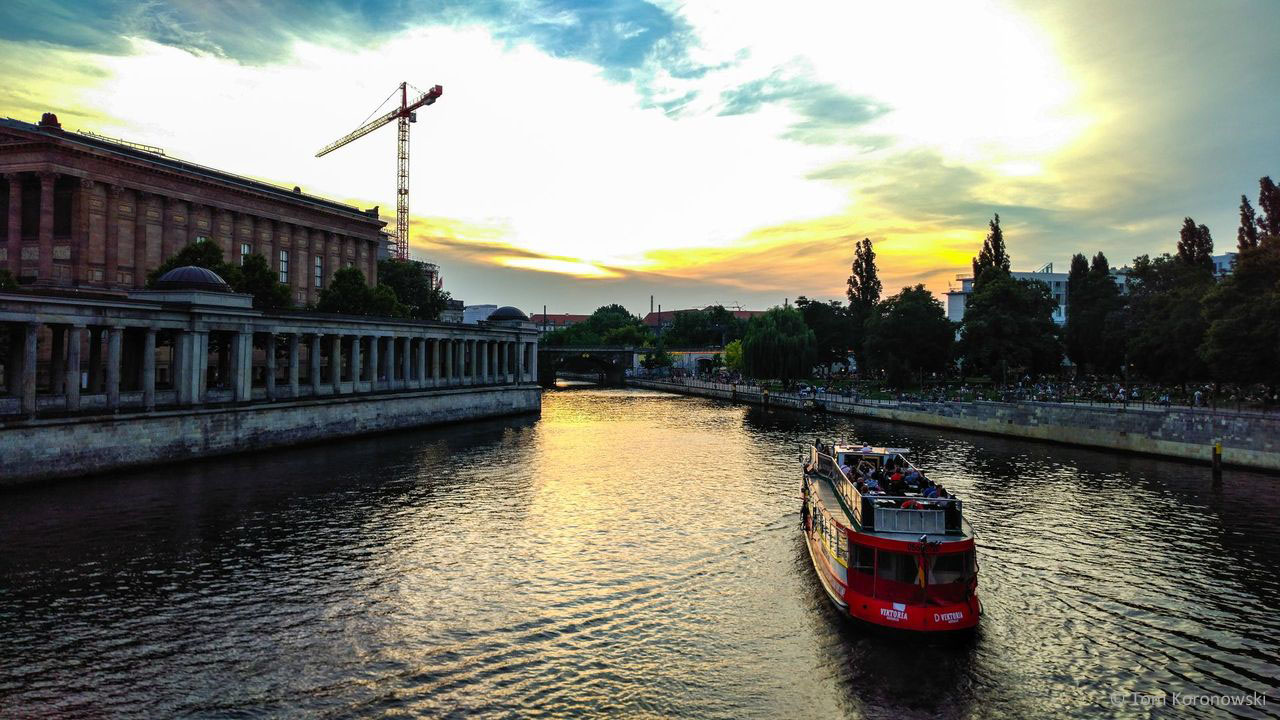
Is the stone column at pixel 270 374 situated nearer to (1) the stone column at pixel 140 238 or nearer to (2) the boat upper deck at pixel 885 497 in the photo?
(1) the stone column at pixel 140 238

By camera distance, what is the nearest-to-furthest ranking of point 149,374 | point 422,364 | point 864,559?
point 864,559 < point 149,374 < point 422,364

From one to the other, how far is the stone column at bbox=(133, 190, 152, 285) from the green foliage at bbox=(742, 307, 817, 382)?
93282 millimetres

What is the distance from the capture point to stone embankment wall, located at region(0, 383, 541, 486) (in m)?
46.0

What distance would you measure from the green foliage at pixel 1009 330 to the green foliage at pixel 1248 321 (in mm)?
36078

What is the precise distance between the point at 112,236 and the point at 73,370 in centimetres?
4462

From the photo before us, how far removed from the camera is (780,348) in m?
137

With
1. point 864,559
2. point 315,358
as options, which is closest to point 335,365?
point 315,358

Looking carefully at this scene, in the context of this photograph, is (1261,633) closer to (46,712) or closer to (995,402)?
(46,712)

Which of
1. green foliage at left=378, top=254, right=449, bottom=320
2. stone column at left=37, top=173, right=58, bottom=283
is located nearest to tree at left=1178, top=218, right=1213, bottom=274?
green foliage at left=378, top=254, right=449, bottom=320

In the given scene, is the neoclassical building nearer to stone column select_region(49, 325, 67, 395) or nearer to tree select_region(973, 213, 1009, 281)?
stone column select_region(49, 325, 67, 395)

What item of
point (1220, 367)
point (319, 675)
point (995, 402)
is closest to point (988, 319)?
point (995, 402)

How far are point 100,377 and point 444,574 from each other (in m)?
57.0

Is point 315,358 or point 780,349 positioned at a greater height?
point 780,349

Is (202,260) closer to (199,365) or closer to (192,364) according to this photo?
(199,365)
